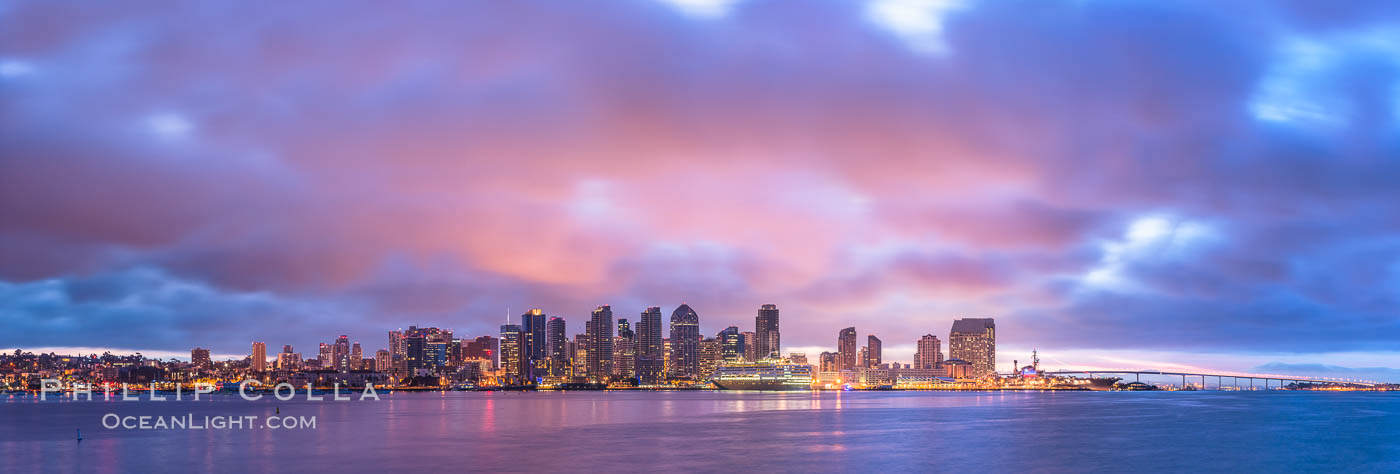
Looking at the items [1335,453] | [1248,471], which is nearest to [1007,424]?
[1335,453]

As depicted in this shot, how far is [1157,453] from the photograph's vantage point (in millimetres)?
75688

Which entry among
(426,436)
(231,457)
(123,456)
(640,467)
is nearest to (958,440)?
(640,467)

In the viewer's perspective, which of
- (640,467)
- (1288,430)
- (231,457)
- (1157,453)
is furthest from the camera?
(1288,430)

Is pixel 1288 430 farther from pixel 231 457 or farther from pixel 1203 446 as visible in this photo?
pixel 231 457

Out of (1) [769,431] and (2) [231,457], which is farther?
(1) [769,431]

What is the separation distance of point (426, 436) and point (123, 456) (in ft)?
89.2

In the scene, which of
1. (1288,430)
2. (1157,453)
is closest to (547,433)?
(1157,453)

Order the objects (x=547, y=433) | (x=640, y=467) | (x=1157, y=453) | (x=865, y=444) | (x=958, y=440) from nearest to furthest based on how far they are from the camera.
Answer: (x=640, y=467)
(x=1157, y=453)
(x=865, y=444)
(x=958, y=440)
(x=547, y=433)

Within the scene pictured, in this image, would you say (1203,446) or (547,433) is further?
(547,433)

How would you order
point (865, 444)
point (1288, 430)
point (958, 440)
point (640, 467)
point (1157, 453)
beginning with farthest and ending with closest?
point (1288, 430) → point (958, 440) → point (865, 444) → point (1157, 453) → point (640, 467)

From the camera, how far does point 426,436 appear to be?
90500mm

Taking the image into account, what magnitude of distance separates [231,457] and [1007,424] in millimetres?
83655

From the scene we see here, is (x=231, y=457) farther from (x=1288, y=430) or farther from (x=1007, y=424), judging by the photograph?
(x=1288, y=430)

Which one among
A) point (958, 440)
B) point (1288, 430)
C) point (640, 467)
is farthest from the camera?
point (1288, 430)
